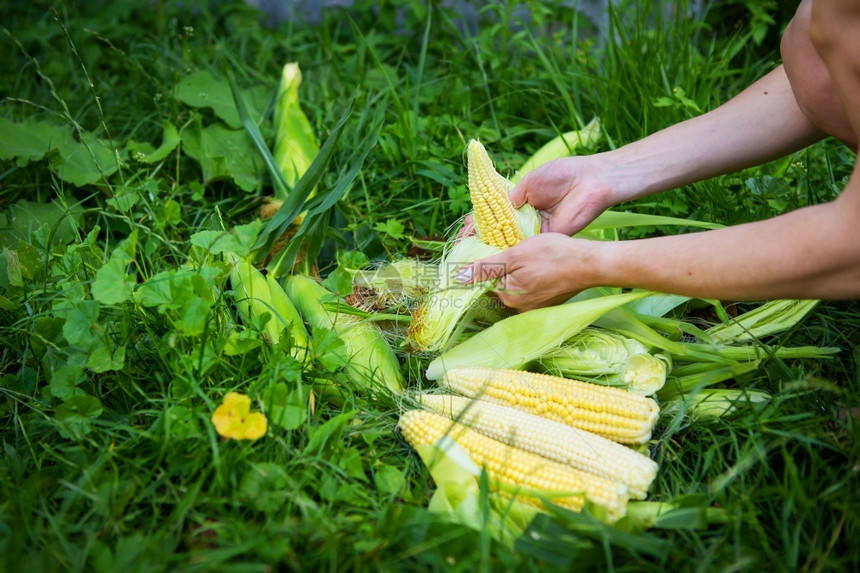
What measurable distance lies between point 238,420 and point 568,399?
880 mm

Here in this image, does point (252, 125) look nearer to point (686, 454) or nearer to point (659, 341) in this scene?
point (659, 341)

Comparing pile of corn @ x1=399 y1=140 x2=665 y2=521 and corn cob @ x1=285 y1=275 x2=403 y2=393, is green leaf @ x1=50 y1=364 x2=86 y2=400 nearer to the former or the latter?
corn cob @ x1=285 y1=275 x2=403 y2=393

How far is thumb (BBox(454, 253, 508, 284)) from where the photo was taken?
83.7 inches

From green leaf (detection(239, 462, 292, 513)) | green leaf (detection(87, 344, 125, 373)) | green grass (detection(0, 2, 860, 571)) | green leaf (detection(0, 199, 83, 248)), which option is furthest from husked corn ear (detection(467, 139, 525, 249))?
green leaf (detection(0, 199, 83, 248))

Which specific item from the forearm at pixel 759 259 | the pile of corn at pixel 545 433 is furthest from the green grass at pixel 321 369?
the forearm at pixel 759 259

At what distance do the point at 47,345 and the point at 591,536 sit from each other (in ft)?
5.36

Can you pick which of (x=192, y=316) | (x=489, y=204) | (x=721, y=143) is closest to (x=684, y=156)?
(x=721, y=143)

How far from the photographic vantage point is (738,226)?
177cm

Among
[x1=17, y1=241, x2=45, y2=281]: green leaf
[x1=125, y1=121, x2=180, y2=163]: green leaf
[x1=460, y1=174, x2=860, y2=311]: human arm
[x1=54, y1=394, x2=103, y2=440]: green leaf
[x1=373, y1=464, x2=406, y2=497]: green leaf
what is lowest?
[x1=373, y1=464, x2=406, y2=497]: green leaf

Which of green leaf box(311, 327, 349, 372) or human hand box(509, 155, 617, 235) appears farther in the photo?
human hand box(509, 155, 617, 235)

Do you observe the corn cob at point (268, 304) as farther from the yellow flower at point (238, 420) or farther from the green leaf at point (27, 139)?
the green leaf at point (27, 139)

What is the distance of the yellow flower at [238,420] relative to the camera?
175 centimetres

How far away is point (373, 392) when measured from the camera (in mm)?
2143

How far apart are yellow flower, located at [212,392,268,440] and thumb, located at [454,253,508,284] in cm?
73
